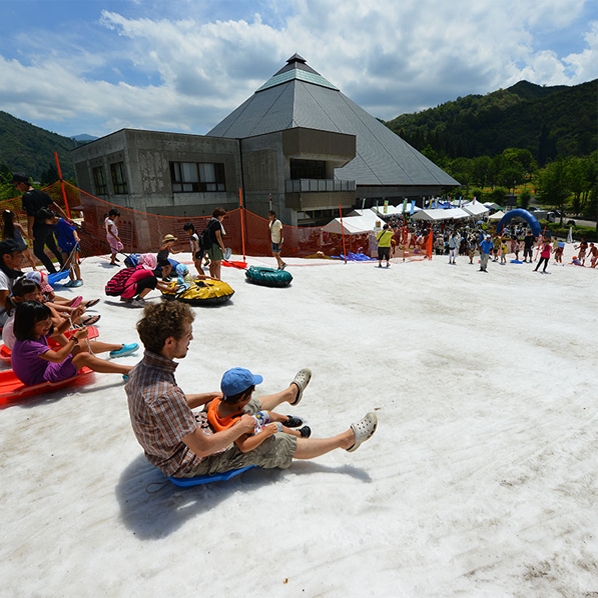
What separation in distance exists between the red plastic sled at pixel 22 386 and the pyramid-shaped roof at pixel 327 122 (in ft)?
114

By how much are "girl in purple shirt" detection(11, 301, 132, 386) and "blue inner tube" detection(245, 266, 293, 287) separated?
6691 millimetres

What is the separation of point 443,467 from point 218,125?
5036cm

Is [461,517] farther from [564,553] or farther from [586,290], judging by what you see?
[586,290]

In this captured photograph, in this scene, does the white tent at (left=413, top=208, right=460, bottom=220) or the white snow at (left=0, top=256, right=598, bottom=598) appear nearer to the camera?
the white snow at (left=0, top=256, right=598, bottom=598)

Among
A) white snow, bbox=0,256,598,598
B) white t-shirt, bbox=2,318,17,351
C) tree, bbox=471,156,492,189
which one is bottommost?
white snow, bbox=0,256,598,598

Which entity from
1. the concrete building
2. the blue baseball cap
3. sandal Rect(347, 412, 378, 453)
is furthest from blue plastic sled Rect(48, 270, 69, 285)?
the concrete building

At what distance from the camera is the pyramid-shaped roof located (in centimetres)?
3741

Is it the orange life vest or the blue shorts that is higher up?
the blue shorts

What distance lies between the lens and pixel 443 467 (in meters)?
3.65

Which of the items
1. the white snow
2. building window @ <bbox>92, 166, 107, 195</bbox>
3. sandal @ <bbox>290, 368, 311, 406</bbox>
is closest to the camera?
the white snow

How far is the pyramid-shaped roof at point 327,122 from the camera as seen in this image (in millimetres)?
37406

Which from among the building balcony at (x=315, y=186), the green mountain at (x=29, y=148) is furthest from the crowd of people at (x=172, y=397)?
the green mountain at (x=29, y=148)

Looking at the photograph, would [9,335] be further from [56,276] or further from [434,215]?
[434,215]

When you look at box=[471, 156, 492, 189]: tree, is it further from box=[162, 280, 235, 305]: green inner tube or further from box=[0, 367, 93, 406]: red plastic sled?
box=[0, 367, 93, 406]: red plastic sled
